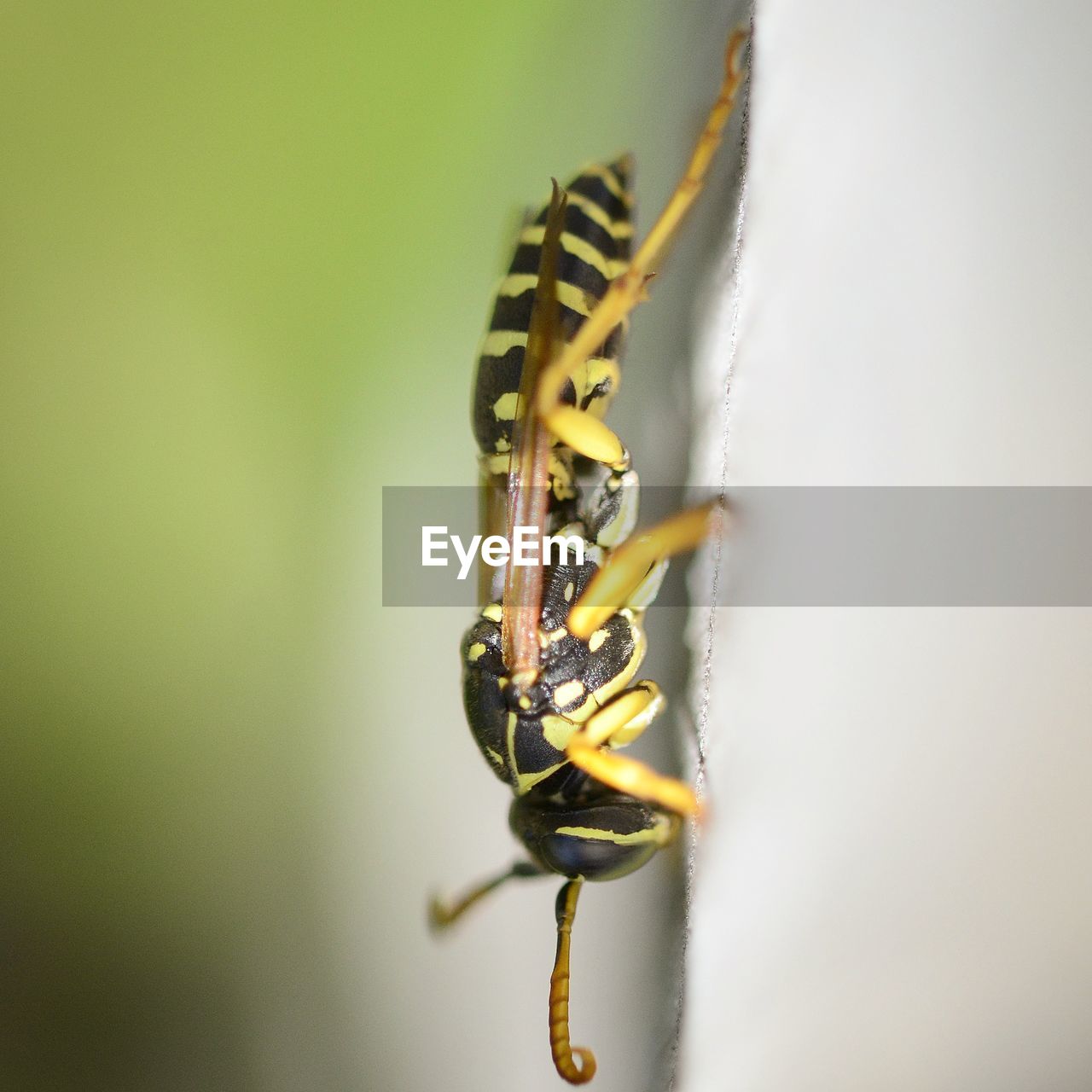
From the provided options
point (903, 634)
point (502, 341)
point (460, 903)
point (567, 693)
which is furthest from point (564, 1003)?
point (502, 341)

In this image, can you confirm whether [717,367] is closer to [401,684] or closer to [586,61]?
[586,61]

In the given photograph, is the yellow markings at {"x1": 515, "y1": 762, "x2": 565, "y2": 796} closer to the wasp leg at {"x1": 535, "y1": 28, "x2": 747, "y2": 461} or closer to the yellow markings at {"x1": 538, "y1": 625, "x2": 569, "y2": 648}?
the yellow markings at {"x1": 538, "y1": 625, "x2": 569, "y2": 648}

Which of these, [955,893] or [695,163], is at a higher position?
[695,163]

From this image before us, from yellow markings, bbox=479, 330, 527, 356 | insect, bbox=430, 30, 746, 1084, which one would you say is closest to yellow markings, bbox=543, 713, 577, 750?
insect, bbox=430, 30, 746, 1084

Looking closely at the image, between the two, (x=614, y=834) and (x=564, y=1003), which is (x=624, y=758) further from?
(x=564, y=1003)

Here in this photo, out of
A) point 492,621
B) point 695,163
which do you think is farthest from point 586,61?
point 492,621

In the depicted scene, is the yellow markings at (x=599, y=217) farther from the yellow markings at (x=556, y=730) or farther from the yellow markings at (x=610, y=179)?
the yellow markings at (x=556, y=730)
